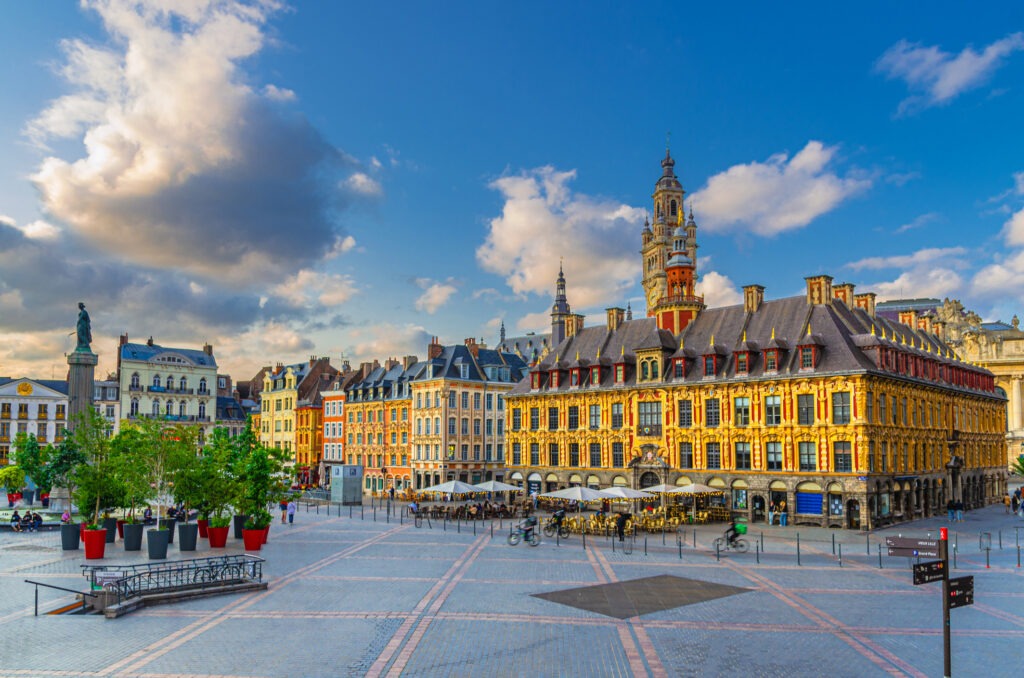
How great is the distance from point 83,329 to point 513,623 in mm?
→ 39835

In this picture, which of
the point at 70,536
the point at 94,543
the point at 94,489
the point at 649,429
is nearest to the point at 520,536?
the point at 94,543

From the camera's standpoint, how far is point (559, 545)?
36.5 m

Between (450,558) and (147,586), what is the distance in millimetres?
11720

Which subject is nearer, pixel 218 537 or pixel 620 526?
pixel 218 537

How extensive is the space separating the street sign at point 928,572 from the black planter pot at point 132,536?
99.7ft

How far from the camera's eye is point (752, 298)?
54219mm

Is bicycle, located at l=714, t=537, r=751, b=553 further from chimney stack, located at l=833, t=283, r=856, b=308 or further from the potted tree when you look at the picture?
the potted tree

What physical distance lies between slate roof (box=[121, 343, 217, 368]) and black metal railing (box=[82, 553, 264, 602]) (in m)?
76.4

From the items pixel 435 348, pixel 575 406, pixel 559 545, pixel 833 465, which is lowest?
pixel 559 545

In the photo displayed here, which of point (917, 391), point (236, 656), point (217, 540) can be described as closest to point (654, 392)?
point (917, 391)

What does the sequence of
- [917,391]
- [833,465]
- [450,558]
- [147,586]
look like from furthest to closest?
[917,391] → [833,465] → [450,558] → [147,586]

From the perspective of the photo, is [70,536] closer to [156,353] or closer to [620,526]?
[620,526]

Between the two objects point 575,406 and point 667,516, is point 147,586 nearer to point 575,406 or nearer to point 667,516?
point 667,516

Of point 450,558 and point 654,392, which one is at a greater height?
point 654,392
